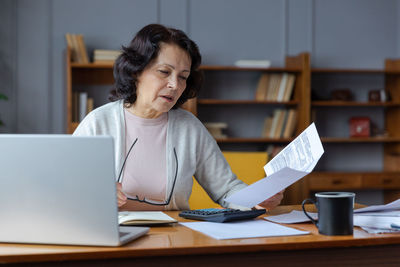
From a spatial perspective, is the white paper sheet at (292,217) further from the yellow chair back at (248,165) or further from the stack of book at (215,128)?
the stack of book at (215,128)

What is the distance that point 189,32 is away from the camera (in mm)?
4410

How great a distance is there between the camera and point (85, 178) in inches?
36.9

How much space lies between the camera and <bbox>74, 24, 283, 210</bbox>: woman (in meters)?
1.71

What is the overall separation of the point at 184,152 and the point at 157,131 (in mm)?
132

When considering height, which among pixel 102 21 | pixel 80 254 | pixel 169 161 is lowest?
pixel 80 254

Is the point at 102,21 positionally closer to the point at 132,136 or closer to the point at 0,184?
the point at 132,136

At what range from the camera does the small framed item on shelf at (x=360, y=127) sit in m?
4.63

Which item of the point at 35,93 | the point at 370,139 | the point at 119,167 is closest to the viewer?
the point at 119,167

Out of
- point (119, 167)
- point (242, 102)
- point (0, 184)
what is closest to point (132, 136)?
point (119, 167)

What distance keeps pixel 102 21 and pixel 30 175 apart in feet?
11.4

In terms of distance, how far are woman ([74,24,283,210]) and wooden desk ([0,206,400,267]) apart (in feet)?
1.86

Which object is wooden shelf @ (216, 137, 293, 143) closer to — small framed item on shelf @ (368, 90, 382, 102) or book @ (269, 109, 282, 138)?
book @ (269, 109, 282, 138)

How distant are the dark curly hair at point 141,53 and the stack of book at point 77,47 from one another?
2185mm

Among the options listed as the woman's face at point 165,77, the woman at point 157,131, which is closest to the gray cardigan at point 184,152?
the woman at point 157,131
